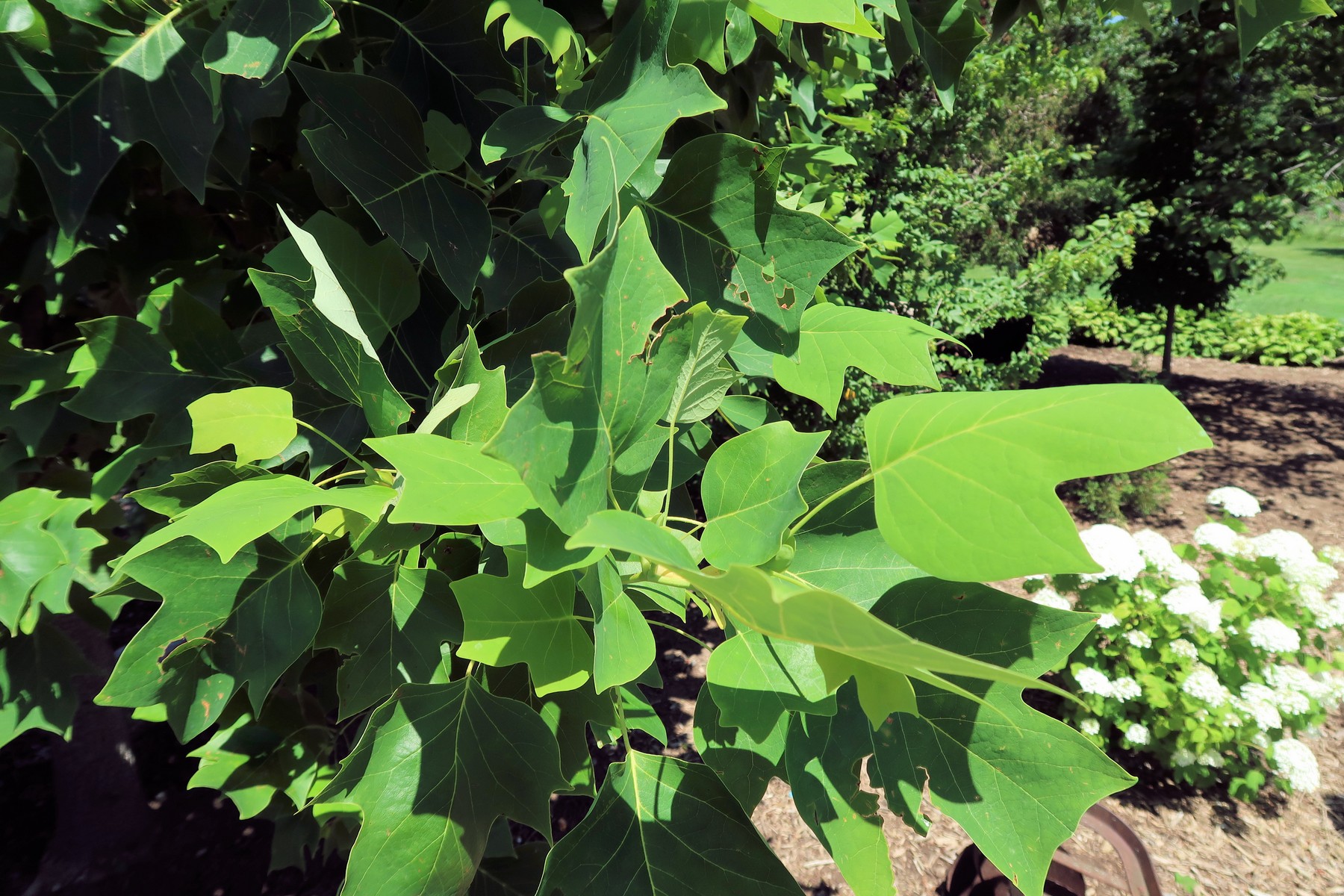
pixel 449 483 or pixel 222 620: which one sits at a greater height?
pixel 449 483

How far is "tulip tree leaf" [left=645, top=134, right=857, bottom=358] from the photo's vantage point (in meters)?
0.90

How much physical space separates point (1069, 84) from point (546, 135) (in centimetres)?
792

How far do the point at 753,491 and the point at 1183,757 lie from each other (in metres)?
4.02

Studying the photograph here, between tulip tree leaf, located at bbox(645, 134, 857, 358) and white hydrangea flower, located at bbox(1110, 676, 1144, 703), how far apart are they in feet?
11.7

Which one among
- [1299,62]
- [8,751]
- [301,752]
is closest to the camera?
[301,752]

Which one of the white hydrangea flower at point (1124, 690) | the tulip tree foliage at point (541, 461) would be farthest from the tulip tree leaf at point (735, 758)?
the white hydrangea flower at point (1124, 690)

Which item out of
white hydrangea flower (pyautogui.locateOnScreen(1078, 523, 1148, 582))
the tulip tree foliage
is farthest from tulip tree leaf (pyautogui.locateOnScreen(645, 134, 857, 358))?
white hydrangea flower (pyautogui.locateOnScreen(1078, 523, 1148, 582))

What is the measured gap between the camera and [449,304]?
1112mm

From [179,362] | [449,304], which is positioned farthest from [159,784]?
[449,304]

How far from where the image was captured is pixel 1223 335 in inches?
480

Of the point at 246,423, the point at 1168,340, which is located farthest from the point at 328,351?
the point at 1168,340

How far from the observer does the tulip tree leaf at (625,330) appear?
0.57 metres

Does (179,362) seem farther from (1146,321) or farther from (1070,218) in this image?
(1070,218)

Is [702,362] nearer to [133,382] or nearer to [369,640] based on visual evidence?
[369,640]
